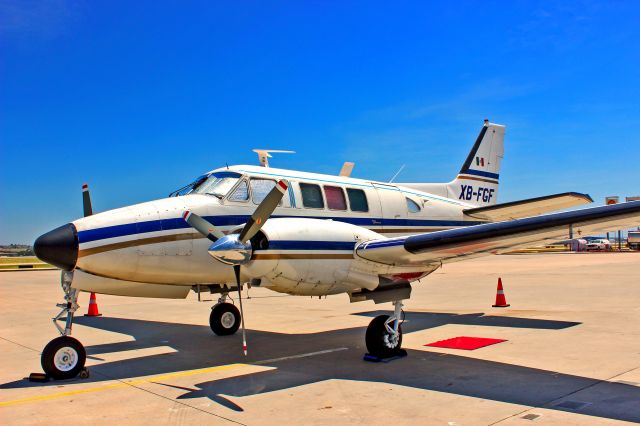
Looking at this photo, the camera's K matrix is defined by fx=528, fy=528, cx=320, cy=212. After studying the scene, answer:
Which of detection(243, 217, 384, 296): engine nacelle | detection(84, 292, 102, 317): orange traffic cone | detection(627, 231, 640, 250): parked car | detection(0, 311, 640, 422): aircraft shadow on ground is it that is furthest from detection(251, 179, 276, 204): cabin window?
detection(627, 231, 640, 250): parked car

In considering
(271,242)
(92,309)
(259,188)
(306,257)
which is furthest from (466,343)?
(92,309)

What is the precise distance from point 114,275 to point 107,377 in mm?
1604

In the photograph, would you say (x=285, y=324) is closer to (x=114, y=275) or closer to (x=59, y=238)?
(x=114, y=275)

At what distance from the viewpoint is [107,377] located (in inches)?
318

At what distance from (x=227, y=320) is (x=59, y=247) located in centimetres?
497

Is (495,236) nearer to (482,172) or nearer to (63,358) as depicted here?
(63,358)

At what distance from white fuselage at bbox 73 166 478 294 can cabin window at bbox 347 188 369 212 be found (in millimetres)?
23

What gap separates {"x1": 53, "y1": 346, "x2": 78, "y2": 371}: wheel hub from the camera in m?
7.86

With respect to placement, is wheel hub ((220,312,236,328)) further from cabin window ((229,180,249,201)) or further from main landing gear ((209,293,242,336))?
cabin window ((229,180,249,201))

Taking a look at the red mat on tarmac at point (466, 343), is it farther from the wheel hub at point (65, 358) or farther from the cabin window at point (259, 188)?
the wheel hub at point (65, 358)

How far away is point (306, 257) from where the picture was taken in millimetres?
8352

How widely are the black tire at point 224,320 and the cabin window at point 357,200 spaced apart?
3.86 metres

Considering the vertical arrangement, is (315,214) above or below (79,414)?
above

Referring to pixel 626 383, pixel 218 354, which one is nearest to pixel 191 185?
pixel 218 354
